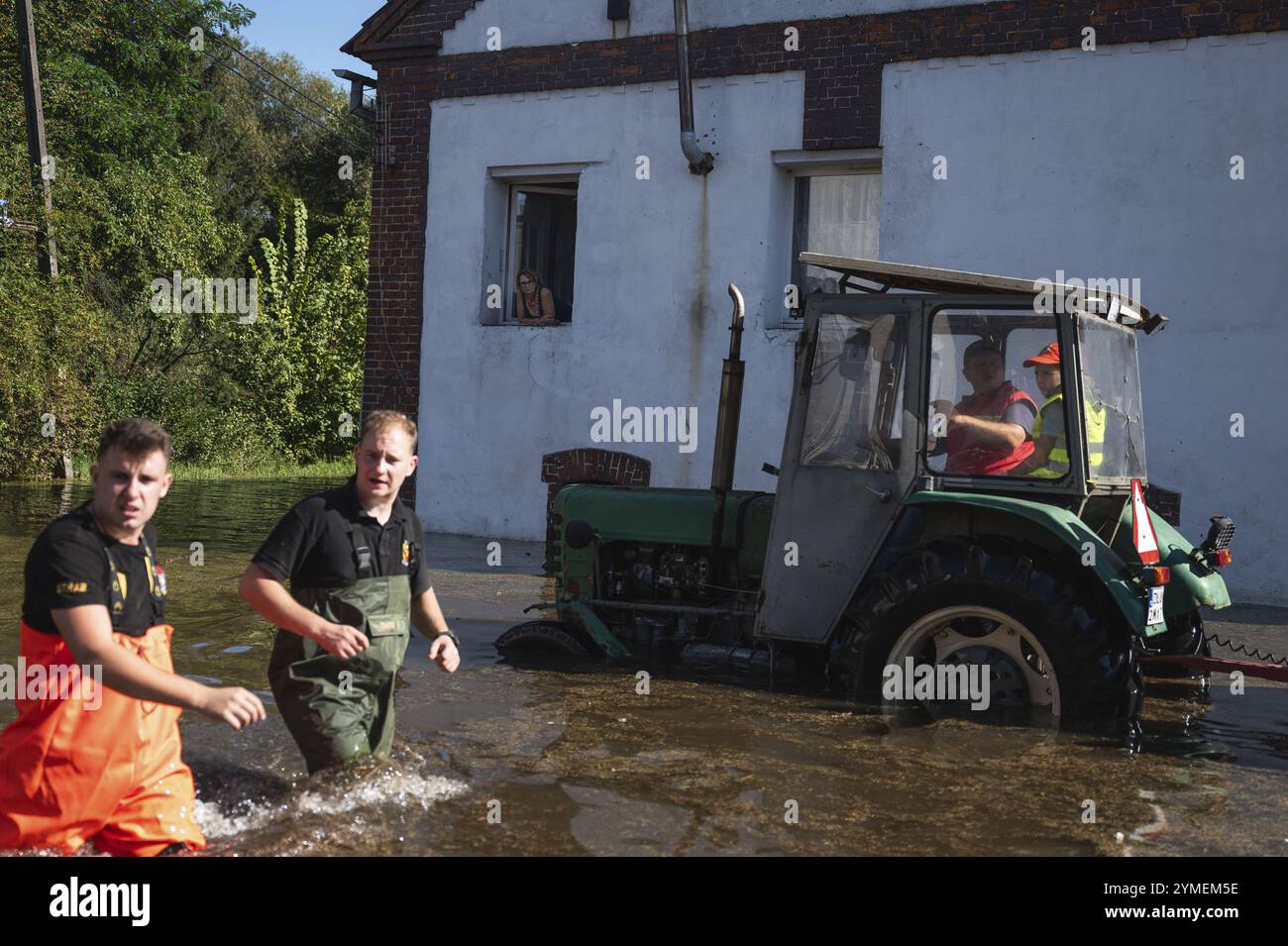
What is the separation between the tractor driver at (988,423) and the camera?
6762 mm

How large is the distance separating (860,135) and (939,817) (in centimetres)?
891

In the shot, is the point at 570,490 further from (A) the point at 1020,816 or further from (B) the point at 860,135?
(B) the point at 860,135

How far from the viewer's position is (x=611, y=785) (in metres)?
5.33

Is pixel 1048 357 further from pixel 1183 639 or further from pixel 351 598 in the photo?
pixel 351 598

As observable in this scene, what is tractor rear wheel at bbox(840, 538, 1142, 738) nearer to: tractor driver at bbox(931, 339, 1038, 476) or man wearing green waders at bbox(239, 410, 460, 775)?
tractor driver at bbox(931, 339, 1038, 476)

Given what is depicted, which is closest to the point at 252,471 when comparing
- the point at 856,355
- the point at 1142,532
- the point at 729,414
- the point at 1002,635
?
the point at 729,414

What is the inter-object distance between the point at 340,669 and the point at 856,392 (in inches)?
127

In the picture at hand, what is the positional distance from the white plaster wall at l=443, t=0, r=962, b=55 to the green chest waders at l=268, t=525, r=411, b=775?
9582 millimetres

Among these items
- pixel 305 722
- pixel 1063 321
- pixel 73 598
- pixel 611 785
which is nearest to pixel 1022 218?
pixel 1063 321

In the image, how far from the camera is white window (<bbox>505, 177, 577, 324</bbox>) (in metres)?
14.8

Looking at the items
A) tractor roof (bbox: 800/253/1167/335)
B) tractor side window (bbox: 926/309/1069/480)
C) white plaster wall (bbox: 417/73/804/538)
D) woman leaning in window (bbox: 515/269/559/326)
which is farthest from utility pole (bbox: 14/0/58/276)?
tractor side window (bbox: 926/309/1069/480)

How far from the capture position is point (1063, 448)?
265 inches

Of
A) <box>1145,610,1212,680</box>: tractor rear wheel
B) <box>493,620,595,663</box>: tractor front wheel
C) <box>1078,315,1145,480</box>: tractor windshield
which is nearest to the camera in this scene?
<box>1078,315,1145,480</box>: tractor windshield

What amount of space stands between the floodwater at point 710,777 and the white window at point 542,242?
23.4 feet
